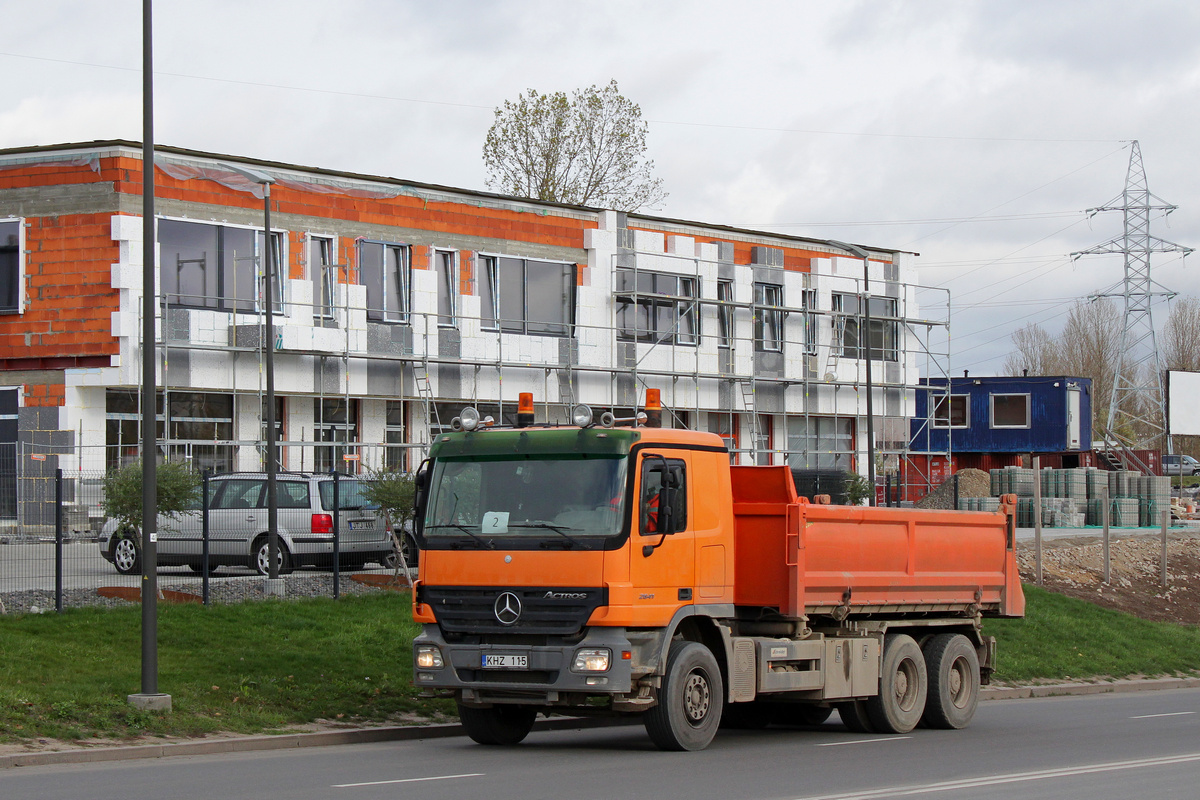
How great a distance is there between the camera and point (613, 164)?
183 feet

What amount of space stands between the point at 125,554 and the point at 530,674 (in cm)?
1131

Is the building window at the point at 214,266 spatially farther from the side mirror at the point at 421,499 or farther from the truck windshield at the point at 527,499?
the truck windshield at the point at 527,499

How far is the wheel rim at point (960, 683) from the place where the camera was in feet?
53.6

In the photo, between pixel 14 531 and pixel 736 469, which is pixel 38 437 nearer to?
pixel 14 531

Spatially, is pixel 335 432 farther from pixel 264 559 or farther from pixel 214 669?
pixel 214 669

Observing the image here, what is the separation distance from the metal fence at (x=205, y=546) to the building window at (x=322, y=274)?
10585 mm

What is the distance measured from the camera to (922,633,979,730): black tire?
52.5ft

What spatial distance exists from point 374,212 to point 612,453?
79.3 ft

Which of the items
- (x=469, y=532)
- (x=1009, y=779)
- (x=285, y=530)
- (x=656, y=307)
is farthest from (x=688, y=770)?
(x=656, y=307)

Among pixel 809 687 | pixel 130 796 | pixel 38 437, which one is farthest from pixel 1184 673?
pixel 38 437

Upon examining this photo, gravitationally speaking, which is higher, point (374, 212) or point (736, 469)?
point (374, 212)

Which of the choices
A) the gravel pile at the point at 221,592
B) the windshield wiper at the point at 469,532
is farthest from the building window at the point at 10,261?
the windshield wiper at the point at 469,532

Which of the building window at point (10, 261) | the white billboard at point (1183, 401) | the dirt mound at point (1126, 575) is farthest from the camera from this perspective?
the white billboard at point (1183, 401)

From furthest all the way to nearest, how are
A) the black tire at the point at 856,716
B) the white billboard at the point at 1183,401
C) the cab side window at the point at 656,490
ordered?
the white billboard at the point at 1183,401 → the black tire at the point at 856,716 → the cab side window at the point at 656,490
